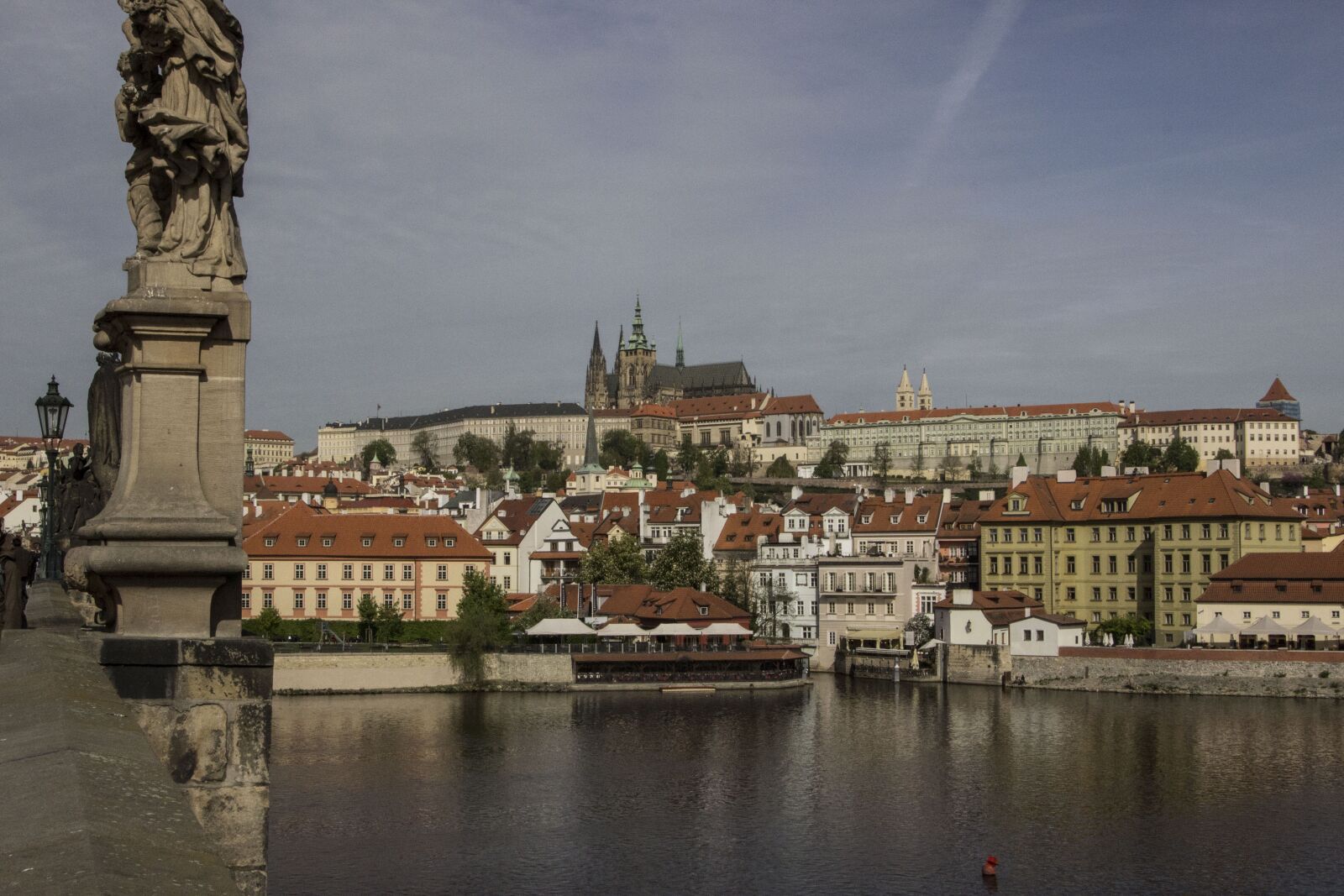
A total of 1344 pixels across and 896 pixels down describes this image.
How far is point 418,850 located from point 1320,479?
14062 centimetres

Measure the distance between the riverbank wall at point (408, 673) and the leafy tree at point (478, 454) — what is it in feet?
389

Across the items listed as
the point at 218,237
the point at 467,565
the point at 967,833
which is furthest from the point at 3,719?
the point at 467,565

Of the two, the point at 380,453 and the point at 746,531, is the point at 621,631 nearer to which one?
the point at 746,531

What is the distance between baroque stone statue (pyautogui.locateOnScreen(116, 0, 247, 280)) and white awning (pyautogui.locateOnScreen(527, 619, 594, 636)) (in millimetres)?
48555

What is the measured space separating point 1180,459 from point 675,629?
91111mm

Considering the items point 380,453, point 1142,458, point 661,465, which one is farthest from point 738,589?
point 380,453

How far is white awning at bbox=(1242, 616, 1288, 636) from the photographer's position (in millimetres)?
52281

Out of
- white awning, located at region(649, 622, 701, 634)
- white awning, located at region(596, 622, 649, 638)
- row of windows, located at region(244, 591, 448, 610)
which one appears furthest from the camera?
row of windows, located at region(244, 591, 448, 610)

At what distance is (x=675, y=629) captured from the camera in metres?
56.1

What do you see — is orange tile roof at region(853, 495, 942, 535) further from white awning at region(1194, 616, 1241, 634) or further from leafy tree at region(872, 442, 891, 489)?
leafy tree at region(872, 442, 891, 489)

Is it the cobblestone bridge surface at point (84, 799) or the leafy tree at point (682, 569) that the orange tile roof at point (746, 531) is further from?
the cobblestone bridge surface at point (84, 799)

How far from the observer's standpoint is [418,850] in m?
25.9

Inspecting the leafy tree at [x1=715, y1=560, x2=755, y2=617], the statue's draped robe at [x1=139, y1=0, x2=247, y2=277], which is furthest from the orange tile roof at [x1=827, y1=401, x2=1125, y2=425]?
the statue's draped robe at [x1=139, y1=0, x2=247, y2=277]

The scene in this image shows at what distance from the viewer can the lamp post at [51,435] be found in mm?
11430
